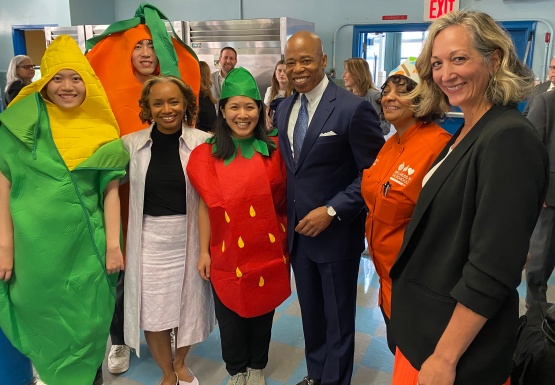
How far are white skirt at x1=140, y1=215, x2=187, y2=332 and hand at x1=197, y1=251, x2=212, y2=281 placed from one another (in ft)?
0.28

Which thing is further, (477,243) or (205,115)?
(205,115)

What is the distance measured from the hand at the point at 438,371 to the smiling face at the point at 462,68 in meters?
0.59

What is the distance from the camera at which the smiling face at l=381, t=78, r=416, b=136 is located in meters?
1.65

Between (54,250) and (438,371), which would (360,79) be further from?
(438,371)

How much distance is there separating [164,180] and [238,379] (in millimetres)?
1034

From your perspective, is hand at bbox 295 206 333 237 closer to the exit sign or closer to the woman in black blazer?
the woman in black blazer

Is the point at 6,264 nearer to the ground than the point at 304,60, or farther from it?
nearer to the ground

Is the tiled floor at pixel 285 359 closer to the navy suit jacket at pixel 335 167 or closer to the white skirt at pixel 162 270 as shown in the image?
the white skirt at pixel 162 270

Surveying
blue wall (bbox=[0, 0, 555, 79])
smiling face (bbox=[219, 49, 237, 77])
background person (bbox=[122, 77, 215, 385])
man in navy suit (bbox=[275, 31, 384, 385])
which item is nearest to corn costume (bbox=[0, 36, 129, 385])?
background person (bbox=[122, 77, 215, 385])

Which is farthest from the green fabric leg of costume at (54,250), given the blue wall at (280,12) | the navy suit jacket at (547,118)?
the blue wall at (280,12)

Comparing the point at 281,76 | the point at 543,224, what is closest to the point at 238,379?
the point at 543,224

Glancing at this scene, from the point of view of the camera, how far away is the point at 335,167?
193 cm

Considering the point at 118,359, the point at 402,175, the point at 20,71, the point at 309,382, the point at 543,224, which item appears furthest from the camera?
the point at 20,71

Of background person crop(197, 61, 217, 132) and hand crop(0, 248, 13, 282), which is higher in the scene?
background person crop(197, 61, 217, 132)
